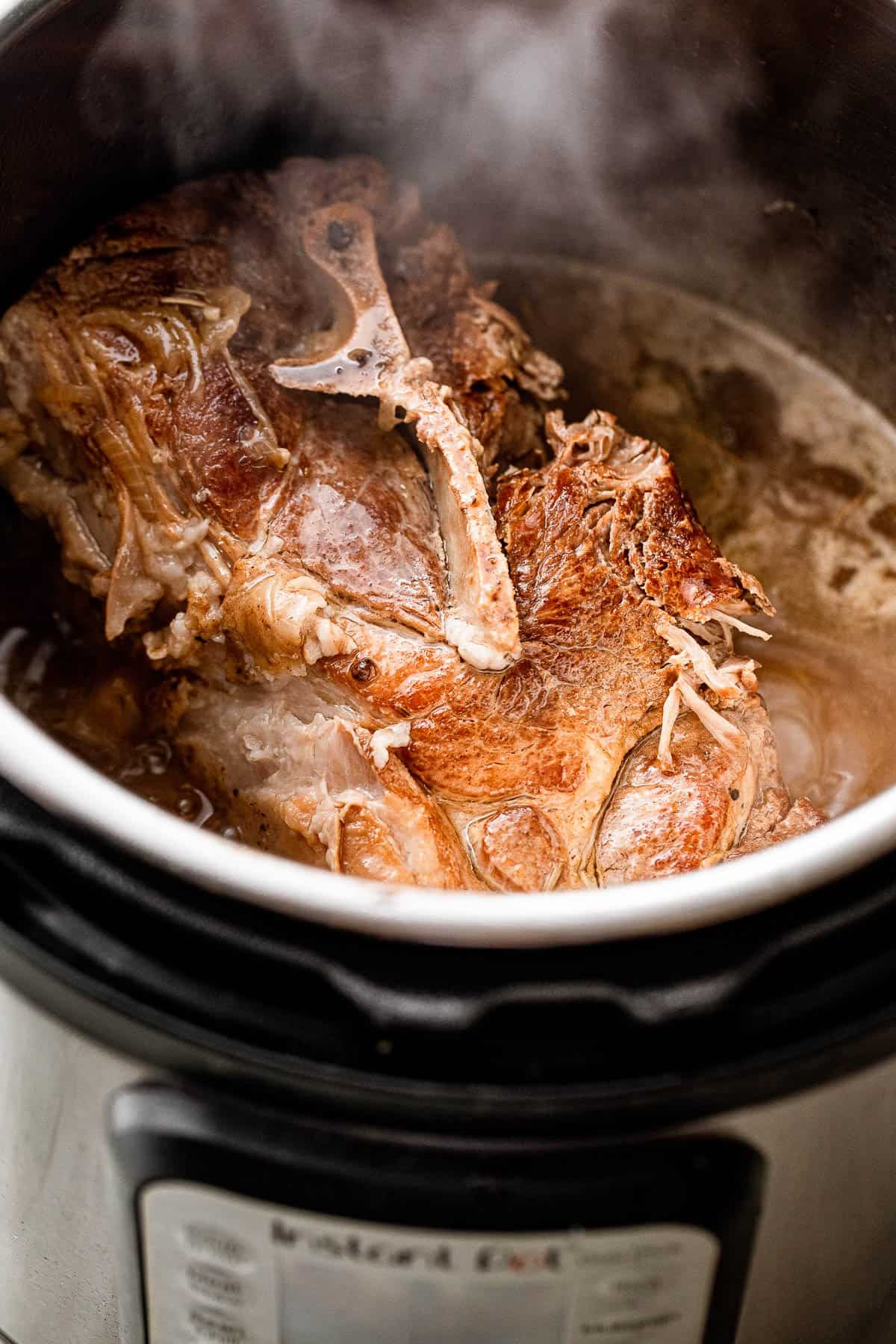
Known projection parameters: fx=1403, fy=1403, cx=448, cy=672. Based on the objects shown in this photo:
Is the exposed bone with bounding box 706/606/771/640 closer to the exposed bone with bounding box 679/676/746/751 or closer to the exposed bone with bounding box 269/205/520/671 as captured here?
the exposed bone with bounding box 679/676/746/751

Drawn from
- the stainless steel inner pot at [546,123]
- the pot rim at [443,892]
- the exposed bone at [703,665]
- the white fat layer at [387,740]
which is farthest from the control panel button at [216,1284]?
the stainless steel inner pot at [546,123]

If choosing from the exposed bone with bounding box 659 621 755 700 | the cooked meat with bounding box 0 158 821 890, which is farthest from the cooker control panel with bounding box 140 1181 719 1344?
the exposed bone with bounding box 659 621 755 700

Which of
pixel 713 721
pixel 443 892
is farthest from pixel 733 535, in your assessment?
pixel 443 892

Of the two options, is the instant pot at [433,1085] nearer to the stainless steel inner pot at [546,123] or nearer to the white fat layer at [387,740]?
the white fat layer at [387,740]

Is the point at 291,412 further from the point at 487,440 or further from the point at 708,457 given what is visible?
the point at 708,457

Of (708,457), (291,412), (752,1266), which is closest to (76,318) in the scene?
(291,412)

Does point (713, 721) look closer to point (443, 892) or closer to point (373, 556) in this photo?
point (373, 556)
